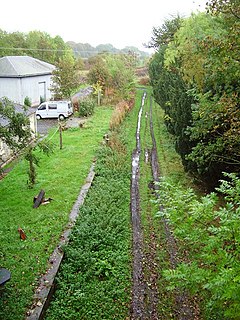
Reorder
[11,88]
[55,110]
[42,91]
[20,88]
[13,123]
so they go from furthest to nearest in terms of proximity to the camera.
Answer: [42,91] < [11,88] < [20,88] < [55,110] < [13,123]

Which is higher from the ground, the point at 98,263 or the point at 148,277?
the point at 98,263

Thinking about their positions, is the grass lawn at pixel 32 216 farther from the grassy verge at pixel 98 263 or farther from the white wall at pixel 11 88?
the white wall at pixel 11 88

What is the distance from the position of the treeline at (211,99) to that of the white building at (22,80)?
16790mm

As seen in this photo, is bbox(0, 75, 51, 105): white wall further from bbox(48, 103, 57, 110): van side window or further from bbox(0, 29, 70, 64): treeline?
bbox(0, 29, 70, 64): treeline

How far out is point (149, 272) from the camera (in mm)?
8750

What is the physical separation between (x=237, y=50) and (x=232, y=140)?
106 inches

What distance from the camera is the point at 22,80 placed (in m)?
32.8

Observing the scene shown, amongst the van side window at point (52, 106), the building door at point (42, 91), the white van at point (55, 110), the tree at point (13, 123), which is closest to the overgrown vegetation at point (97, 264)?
the tree at point (13, 123)

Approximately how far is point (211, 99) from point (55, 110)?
20216 mm

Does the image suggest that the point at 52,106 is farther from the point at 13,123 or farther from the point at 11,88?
the point at 13,123

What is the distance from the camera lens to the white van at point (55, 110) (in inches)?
1176

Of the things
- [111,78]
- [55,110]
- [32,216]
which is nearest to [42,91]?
[111,78]

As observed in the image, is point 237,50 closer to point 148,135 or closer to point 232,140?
point 232,140

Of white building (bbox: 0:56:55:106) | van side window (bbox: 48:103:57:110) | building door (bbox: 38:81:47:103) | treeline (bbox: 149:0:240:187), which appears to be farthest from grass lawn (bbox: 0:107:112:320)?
building door (bbox: 38:81:47:103)
